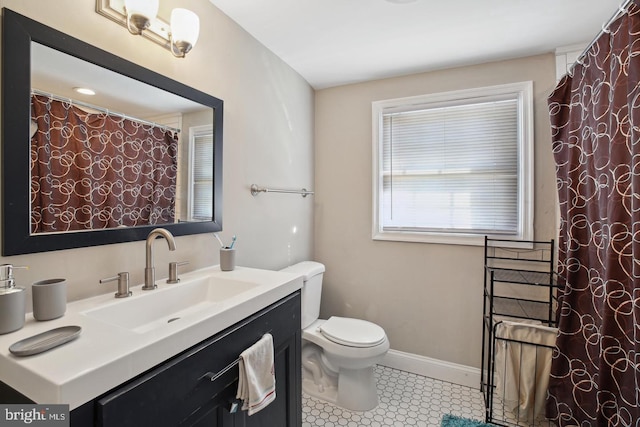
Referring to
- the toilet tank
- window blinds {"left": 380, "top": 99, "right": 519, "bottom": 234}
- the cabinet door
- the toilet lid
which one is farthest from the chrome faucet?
window blinds {"left": 380, "top": 99, "right": 519, "bottom": 234}

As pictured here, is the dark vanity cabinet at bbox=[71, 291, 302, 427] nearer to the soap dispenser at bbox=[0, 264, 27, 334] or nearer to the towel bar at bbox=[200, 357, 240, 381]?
the towel bar at bbox=[200, 357, 240, 381]

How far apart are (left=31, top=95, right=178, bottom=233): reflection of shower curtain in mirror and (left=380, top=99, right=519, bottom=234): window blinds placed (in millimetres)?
1625

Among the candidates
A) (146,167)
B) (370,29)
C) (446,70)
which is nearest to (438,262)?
(446,70)

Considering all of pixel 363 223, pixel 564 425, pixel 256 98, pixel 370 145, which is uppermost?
pixel 256 98

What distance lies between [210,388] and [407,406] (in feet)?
4.96

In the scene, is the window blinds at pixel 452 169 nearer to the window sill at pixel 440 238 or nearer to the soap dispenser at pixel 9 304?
the window sill at pixel 440 238

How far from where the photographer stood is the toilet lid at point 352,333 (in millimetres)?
1855

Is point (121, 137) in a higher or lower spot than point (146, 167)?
higher

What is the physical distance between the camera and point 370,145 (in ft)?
8.17

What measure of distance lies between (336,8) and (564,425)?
246cm

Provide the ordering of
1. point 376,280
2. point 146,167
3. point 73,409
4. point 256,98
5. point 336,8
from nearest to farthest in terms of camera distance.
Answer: point 73,409, point 146,167, point 336,8, point 256,98, point 376,280

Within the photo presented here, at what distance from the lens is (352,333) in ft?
6.42

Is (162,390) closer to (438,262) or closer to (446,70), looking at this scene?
(438,262)

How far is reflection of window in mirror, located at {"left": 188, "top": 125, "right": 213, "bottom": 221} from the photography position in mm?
1491
